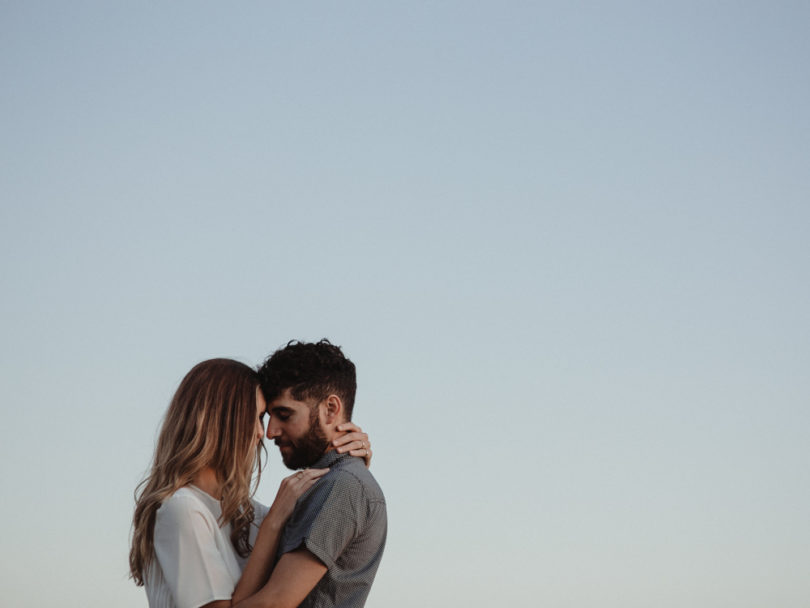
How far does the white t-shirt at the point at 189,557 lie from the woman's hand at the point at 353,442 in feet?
2.71

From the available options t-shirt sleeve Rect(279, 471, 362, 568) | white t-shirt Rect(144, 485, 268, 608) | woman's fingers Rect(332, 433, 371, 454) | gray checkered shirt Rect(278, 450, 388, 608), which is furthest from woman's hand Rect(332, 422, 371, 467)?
white t-shirt Rect(144, 485, 268, 608)

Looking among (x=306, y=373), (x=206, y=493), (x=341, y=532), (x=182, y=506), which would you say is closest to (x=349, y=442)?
(x=306, y=373)

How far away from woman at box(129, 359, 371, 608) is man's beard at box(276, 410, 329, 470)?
122 millimetres

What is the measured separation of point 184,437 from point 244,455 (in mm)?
346

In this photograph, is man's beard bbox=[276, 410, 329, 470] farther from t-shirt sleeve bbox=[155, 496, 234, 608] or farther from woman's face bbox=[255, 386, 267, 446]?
t-shirt sleeve bbox=[155, 496, 234, 608]

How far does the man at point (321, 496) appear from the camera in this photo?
507 cm

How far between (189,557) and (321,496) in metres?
0.74

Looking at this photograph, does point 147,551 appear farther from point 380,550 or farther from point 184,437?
point 380,550

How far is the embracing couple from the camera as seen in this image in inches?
200

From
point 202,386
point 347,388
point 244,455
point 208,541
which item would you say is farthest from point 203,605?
point 347,388

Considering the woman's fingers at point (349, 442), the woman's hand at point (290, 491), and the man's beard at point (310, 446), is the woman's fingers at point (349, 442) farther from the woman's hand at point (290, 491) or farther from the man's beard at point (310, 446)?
the woman's hand at point (290, 491)

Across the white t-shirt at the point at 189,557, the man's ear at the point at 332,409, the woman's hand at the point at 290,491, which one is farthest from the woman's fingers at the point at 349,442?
the white t-shirt at the point at 189,557


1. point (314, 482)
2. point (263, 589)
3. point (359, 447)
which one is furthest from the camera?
point (359, 447)

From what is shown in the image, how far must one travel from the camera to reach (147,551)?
207 inches
